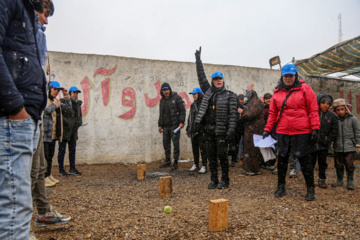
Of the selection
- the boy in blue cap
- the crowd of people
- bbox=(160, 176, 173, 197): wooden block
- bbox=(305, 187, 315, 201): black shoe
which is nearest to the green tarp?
the crowd of people

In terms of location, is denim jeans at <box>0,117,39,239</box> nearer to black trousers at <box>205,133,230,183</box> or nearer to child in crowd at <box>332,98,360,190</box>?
black trousers at <box>205,133,230,183</box>

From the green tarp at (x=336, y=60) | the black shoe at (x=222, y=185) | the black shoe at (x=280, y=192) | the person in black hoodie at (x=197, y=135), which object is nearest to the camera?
the black shoe at (x=280, y=192)

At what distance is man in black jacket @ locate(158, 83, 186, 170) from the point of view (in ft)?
23.5

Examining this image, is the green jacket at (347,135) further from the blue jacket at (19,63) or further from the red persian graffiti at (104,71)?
the red persian graffiti at (104,71)

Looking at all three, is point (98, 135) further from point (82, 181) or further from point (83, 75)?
point (82, 181)

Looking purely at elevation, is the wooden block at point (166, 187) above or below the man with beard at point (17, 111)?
below

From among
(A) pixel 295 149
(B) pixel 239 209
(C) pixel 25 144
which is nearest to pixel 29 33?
(C) pixel 25 144

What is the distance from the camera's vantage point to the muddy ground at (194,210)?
2789 mm

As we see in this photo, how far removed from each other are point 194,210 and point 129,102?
5.11 metres

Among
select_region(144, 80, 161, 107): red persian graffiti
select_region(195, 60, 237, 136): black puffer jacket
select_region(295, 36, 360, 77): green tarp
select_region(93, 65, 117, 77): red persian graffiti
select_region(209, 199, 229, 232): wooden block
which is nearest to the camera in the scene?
select_region(209, 199, 229, 232): wooden block

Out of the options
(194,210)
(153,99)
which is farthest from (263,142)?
(153,99)

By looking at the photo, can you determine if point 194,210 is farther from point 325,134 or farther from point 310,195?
point 325,134

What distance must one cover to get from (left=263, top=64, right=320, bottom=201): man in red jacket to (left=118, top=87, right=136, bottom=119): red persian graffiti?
190 inches

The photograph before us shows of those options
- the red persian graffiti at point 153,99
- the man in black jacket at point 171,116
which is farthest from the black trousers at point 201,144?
the red persian graffiti at point 153,99
